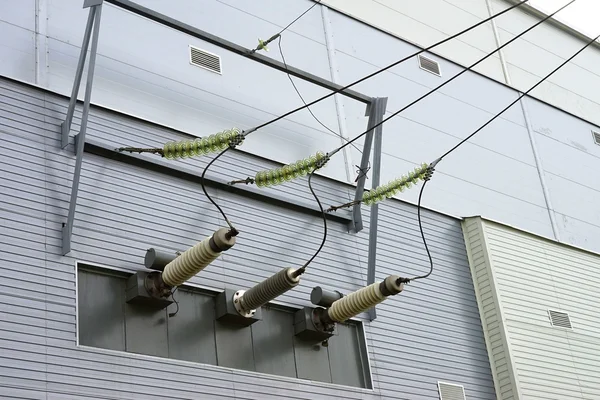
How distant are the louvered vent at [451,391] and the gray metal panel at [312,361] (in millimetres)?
2040

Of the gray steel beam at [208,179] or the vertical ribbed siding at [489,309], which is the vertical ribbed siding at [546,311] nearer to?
the vertical ribbed siding at [489,309]

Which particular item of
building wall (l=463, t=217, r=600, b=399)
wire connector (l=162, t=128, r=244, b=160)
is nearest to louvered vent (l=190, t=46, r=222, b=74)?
wire connector (l=162, t=128, r=244, b=160)

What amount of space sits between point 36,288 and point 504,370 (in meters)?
7.45

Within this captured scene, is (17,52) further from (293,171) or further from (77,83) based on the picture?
(293,171)

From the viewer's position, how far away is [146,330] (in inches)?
439

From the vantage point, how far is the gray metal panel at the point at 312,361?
40.8 ft

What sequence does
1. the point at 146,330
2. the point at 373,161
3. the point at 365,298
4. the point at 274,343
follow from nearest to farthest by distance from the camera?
the point at 146,330 → the point at 365,298 → the point at 274,343 → the point at 373,161

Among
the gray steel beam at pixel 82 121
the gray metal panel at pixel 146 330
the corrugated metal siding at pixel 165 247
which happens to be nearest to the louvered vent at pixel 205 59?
the corrugated metal siding at pixel 165 247

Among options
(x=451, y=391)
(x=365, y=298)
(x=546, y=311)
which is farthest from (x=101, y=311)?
(x=546, y=311)

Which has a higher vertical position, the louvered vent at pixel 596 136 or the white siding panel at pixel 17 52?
the louvered vent at pixel 596 136

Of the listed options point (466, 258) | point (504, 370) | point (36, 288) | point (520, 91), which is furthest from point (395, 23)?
point (36, 288)

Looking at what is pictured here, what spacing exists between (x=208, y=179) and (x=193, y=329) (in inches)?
84.1

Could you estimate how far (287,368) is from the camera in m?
12.3

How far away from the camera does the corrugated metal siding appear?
10234mm
